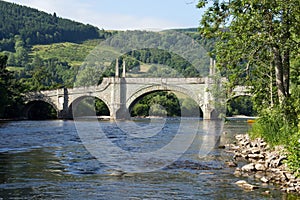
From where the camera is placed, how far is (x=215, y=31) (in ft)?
65.4

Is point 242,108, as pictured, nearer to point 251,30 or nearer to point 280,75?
point 280,75

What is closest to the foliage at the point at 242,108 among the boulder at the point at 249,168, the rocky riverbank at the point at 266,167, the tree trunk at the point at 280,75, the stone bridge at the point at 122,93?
the stone bridge at the point at 122,93

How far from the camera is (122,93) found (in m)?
75.9

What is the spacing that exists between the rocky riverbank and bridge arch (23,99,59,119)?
58.9 meters

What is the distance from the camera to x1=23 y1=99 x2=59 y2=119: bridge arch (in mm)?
78706

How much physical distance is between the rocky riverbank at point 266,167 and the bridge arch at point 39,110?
58.9m

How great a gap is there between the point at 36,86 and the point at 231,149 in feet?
227

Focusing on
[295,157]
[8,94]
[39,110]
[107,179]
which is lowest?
[107,179]

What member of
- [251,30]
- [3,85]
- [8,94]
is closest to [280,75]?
[251,30]

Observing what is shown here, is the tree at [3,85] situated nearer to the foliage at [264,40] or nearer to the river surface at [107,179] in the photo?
the river surface at [107,179]

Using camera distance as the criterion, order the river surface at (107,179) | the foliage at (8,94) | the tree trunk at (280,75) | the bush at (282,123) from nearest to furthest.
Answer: the river surface at (107,179) → the bush at (282,123) → the tree trunk at (280,75) → the foliage at (8,94)

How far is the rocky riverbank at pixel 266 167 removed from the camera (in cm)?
1518

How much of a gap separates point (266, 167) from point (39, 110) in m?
68.9

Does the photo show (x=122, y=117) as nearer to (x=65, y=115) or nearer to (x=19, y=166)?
(x=65, y=115)
